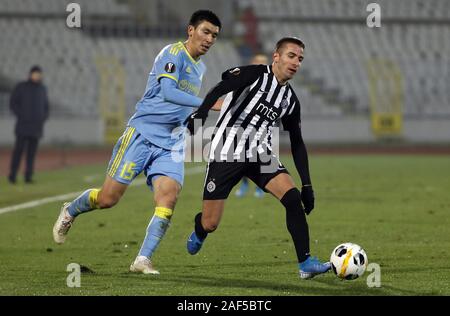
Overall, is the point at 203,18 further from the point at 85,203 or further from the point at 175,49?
the point at 85,203

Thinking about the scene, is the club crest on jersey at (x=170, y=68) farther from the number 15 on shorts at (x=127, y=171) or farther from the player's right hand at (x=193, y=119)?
the number 15 on shorts at (x=127, y=171)

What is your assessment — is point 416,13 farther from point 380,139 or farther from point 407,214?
point 407,214

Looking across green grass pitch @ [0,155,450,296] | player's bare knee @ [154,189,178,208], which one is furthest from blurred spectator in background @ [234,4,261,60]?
player's bare knee @ [154,189,178,208]

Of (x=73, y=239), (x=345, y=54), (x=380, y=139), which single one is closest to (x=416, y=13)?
(x=345, y=54)

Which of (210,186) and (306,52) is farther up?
(306,52)

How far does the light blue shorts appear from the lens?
853cm

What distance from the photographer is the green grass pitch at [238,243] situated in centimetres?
762

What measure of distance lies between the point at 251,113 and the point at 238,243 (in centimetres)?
282

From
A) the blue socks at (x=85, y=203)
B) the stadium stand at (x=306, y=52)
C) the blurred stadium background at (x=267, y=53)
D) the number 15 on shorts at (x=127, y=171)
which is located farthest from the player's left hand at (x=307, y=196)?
the stadium stand at (x=306, y=52)

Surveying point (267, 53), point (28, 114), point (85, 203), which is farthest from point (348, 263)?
point (267, 53)

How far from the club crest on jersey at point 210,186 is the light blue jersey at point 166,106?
1.90 feet

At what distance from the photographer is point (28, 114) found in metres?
19.5

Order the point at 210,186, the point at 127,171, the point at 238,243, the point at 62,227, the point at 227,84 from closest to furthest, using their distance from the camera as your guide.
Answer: the point at 227,84
the point at 210,186
the point at 127,171
the point at 62,227
the point at 238,243

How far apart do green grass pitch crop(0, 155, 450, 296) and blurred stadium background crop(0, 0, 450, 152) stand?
14098 millimetres
